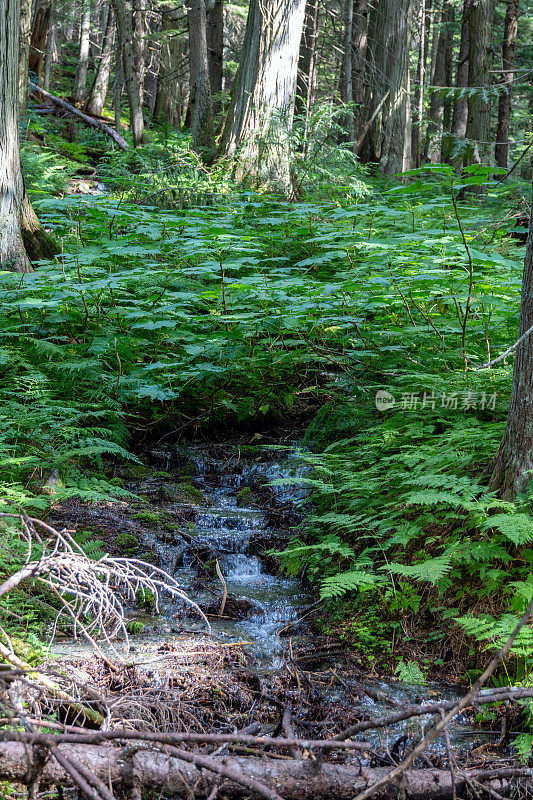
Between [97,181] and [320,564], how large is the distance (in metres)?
11.6

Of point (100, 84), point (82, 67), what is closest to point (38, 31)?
point (100, 84)

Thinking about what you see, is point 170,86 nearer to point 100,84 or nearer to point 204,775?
point 100,84

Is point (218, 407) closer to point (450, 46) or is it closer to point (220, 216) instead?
point (220, 216)

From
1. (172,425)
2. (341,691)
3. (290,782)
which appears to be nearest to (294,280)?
(172,425)

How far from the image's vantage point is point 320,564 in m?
4.18

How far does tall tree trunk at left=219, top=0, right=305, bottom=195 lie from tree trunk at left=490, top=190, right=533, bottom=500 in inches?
301

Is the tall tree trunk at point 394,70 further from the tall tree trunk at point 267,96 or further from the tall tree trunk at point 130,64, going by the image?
the tall tree trunk at point 130,64

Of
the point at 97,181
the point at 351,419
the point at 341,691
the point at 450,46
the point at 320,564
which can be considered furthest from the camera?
the point at 450,46

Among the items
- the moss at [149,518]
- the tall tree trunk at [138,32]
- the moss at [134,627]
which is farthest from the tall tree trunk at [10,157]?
the tall tree trunk at [138,32]

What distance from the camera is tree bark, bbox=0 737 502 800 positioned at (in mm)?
1844

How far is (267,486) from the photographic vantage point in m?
5.66

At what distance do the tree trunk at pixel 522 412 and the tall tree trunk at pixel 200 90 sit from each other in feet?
28.3
